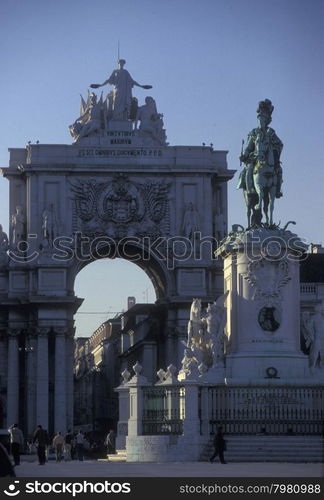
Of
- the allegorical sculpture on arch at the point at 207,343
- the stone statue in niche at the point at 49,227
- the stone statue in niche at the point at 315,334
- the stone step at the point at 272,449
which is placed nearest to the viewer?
the stone step at the point at 272,449

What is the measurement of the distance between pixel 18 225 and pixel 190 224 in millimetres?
9095

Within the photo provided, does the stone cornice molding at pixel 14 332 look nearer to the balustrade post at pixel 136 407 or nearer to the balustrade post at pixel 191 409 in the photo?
the balustrade post at pixel 136 407

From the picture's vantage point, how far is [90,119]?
85500mm

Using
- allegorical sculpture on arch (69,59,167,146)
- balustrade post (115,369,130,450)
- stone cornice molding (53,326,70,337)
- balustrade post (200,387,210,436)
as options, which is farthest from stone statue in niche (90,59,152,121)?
balustrade post (200,387,210,436)

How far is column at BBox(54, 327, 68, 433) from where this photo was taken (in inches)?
3260

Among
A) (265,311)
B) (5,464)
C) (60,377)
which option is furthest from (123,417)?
(60,377)

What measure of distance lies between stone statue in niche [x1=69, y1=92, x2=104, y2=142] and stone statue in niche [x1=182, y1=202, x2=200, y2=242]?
660cm

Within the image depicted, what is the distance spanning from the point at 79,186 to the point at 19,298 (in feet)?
22.1

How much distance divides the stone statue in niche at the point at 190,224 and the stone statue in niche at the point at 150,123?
4106 millimetres

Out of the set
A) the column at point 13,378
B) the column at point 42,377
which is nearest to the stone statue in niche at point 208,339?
the column at point 42,377

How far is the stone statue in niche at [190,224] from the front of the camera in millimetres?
84750

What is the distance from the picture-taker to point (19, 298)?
84.1 metres
